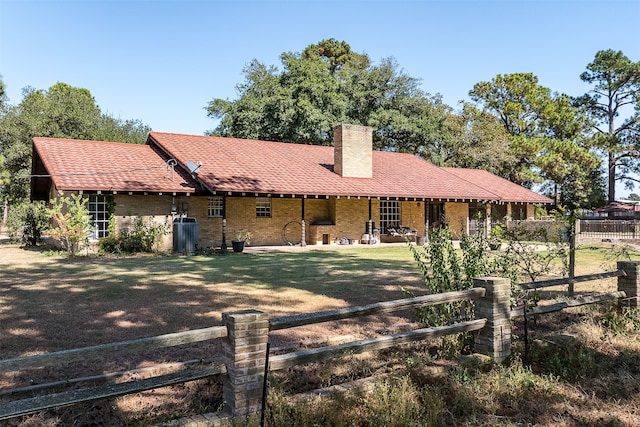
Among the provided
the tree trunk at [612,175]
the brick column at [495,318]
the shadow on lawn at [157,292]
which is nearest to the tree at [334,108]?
the shadow on lawn at [157,292]

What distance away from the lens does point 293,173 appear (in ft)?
70.4

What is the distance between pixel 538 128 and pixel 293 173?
32.3 meters

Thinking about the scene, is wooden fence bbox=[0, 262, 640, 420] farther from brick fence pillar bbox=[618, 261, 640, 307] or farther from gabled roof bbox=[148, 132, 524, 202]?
gabled roof bbox=[148, 132, 524, 202]

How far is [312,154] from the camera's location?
25469 mm

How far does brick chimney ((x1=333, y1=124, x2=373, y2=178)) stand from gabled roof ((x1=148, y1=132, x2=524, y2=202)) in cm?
44

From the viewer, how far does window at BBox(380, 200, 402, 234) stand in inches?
938

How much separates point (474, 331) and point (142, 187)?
14443 mm

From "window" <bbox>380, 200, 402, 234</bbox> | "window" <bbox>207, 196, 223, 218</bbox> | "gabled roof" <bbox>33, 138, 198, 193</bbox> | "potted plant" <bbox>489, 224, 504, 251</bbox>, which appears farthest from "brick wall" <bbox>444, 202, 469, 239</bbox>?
"potted plant" <bbox>489, 224, 504, 251</bbox>

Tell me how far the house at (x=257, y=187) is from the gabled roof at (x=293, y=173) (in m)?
0.06

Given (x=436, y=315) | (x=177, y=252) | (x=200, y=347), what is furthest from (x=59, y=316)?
(x=177, y=252)

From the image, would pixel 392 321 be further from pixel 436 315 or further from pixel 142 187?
pixel 142 187

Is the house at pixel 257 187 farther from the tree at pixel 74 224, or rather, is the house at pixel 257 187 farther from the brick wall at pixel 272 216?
the tree at pixel 74 224

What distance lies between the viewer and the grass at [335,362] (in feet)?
12.9

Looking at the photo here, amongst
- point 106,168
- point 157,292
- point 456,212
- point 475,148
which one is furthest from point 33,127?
point 475,148
